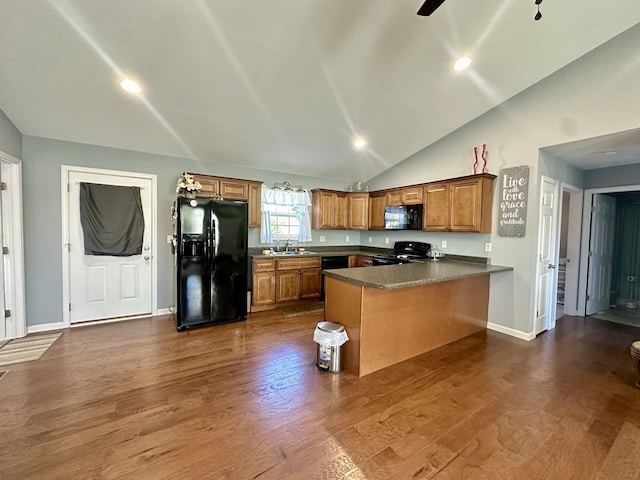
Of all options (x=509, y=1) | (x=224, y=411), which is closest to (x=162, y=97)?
(x=224, y=411)

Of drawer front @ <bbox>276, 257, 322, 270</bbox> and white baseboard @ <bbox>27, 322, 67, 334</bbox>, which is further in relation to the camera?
drawer front @ <bbox>276, 257, 322, 270</bbox>

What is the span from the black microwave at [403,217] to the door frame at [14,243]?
519 centimetres

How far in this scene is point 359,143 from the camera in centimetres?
445

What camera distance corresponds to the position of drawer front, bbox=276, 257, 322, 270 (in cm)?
474

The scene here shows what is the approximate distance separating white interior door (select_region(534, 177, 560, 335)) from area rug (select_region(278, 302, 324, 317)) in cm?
312

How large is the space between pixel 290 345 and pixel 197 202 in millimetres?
2242

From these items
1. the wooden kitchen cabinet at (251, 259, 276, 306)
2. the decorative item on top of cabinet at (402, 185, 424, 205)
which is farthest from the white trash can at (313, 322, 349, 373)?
the decorative item on top of cabinet at (402, 185, 424, 205)

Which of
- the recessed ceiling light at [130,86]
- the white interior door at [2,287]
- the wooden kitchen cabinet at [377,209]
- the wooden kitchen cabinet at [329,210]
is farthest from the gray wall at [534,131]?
the white interior door at [2,287]

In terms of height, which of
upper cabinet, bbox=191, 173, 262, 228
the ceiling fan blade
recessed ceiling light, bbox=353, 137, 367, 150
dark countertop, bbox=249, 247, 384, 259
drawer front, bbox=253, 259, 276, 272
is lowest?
drawer front, bbox=253, 259, 276, 272

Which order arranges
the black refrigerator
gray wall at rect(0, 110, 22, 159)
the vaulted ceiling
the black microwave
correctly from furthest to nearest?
1. the black microwave
2. the black refrigerator
3. gray wall at rect(0, 110, 22, 159)
4. the vaulted ceiling

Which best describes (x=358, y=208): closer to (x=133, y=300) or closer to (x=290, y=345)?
(x=290, y=345)

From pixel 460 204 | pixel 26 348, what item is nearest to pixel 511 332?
pixel 460 204

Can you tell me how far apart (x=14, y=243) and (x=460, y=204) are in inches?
225

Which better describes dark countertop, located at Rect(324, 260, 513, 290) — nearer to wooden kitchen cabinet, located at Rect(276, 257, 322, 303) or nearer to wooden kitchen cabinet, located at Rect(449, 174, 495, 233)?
wooden kitchen cabinet, located at Rect(449, 174, 495, 233)
